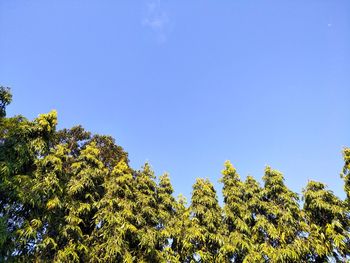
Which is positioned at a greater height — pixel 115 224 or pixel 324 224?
pixel 324 224

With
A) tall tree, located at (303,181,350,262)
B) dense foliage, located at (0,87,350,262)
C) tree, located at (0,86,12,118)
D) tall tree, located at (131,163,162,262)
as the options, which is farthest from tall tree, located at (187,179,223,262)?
tree, located at (0,86,12,118)

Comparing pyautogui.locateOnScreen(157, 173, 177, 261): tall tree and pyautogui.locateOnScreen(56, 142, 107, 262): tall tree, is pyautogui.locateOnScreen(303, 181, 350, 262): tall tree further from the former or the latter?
pyautogui.locateOnScreen(56, 142, 107, 262): tall tree

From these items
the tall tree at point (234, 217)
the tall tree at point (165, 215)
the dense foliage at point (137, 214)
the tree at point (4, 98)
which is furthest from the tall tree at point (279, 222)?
the tree at point (4, 98)

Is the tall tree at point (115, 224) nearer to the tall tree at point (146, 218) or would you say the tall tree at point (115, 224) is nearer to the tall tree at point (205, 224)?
the tall tree at point (146, 218)

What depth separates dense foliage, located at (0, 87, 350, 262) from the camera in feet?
40.1

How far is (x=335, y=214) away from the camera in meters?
17.0

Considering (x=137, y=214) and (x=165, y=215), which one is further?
(x=165, y=215)

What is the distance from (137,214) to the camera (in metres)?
15.6

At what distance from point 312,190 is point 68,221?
1571 centimetres

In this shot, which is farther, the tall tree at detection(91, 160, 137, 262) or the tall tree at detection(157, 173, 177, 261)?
the tall tree at detection(157, 173, 177, 261)

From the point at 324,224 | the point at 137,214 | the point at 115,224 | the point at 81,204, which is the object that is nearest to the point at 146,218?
the point at 137,214

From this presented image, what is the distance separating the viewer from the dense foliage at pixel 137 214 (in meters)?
12.2

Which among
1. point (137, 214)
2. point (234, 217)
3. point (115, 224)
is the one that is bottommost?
point (115, 224)

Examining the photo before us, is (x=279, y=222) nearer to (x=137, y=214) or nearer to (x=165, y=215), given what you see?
(x=165, y=215)
